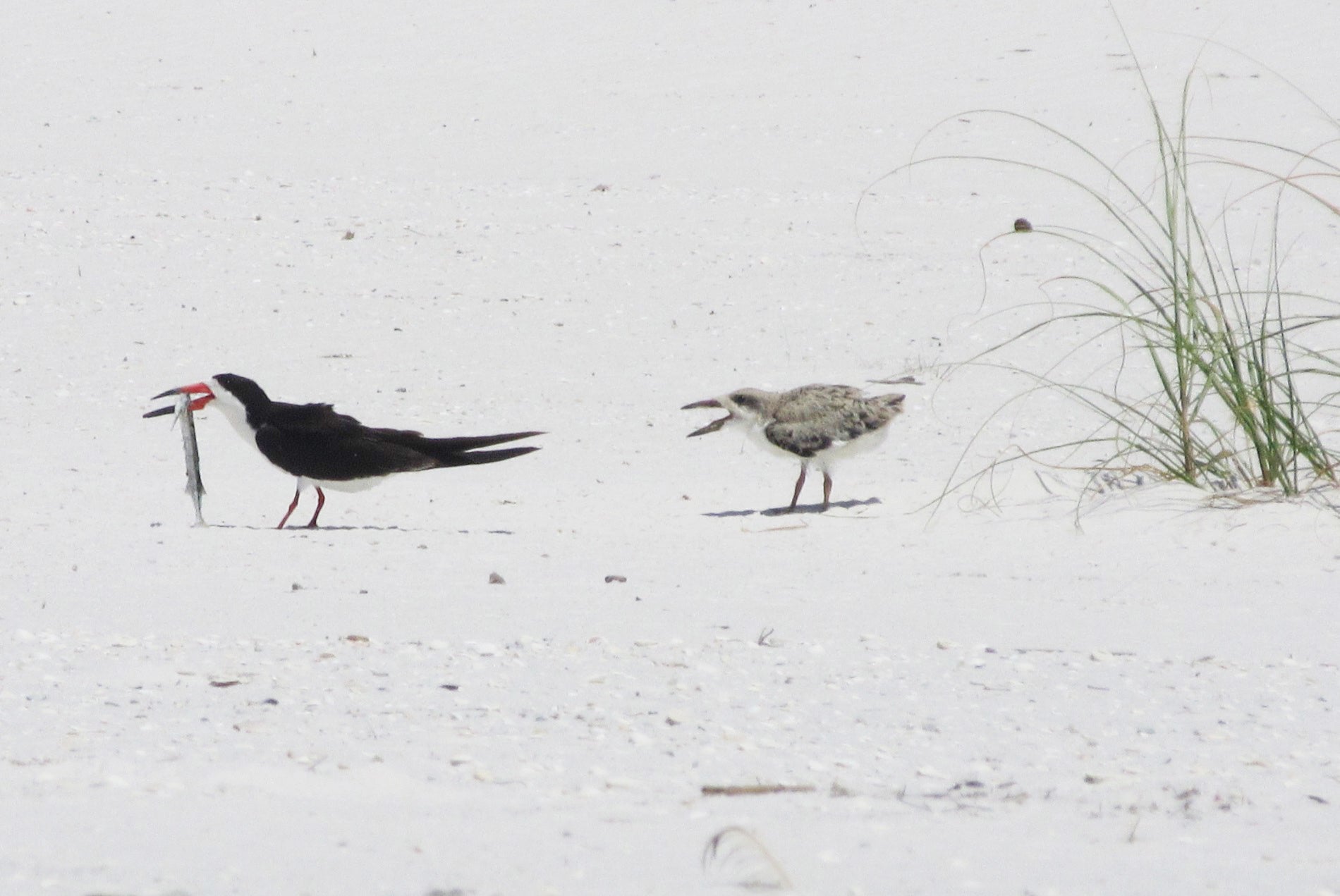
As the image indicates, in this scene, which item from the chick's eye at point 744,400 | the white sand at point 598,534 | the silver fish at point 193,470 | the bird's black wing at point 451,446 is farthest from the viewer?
the chick's eye at point 744,400

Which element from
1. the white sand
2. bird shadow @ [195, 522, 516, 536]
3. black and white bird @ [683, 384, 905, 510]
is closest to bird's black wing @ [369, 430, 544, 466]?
the white sand

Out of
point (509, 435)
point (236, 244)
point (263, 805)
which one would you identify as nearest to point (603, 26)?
point (236, 244)

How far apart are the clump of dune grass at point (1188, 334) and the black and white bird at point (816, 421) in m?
0.41

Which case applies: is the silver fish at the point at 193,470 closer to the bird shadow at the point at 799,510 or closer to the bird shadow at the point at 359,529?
the bird shadow at the point at 359,529

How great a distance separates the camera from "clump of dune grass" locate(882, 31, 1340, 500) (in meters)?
5.23

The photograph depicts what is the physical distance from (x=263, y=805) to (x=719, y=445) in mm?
4929

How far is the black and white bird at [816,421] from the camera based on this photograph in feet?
21.0

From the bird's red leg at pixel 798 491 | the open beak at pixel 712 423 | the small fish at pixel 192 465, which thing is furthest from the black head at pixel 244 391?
the bird's red leg at pixel 798 491

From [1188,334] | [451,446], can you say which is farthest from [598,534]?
[1188,334]

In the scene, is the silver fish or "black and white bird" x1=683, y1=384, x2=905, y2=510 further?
"black and white bird" x1=683, y1=384, x2=905, y2=510

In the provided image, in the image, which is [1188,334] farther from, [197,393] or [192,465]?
[197,393]

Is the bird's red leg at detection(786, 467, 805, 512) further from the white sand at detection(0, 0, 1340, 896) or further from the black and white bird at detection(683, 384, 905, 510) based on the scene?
the white sand at detection(0, 0, 1340, 896)

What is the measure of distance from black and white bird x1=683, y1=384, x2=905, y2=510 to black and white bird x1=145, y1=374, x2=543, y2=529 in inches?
40.2

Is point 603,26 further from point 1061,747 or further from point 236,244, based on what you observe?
point 1061,747
